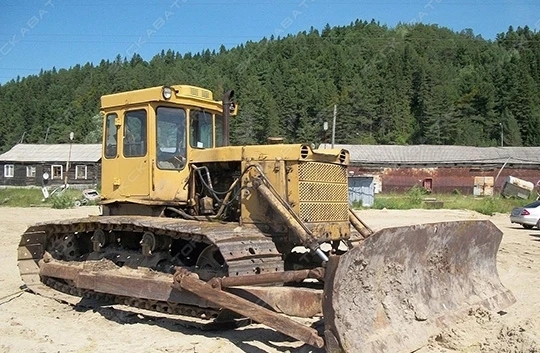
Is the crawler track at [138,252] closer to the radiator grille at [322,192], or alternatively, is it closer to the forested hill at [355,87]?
the radiator grille at [322,192]

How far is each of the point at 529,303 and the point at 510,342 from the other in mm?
2760

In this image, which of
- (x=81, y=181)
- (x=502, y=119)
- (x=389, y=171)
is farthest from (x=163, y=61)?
(x=502, y=119)

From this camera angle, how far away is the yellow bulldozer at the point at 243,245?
5.73 meters

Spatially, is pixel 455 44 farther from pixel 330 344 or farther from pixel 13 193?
pixel 330 344

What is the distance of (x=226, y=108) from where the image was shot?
A: 8359 mm

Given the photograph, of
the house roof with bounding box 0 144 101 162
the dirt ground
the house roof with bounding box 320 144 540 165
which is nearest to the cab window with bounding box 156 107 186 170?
the dirt ground

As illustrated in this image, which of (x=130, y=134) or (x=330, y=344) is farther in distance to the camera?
(x=130, y=134)

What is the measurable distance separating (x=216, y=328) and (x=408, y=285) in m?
2.20

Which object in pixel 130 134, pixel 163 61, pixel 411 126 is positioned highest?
pixel 163 61

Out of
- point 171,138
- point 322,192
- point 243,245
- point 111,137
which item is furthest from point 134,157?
point 322,192

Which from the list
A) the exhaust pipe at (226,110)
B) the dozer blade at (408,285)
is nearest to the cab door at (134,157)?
the exhaust pipe at (226,110)

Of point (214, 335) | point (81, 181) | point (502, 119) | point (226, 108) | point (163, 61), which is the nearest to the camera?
point (214, 335)

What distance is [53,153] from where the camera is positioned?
194 ft

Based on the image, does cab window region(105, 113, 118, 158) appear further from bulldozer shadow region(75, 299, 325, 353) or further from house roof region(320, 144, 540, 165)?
house roof region(320, 144, 540, 165)
